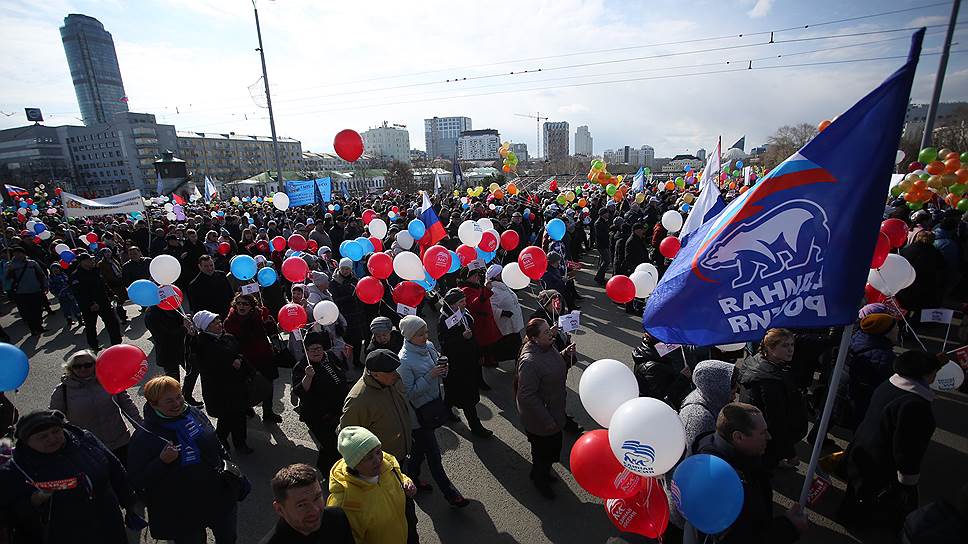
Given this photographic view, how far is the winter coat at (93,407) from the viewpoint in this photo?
3.64 m

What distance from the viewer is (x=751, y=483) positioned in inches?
90.3

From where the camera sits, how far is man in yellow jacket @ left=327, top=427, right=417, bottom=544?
2.40 m

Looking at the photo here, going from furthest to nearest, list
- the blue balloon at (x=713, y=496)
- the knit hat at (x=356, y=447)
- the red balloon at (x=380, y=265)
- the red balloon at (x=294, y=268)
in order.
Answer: the red balloon at (x=294, y=268)
the red balloon at (x=380, y=265)
the knit hat at (x=356, y=447)
the blue balloon at (x=713, y=496)

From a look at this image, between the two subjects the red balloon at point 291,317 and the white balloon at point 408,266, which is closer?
the red balloon at point 291,317

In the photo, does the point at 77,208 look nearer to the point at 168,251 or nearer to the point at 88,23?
the point at 168,251

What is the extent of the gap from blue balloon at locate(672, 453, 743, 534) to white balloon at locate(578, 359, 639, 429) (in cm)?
71

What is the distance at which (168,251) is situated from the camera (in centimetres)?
897

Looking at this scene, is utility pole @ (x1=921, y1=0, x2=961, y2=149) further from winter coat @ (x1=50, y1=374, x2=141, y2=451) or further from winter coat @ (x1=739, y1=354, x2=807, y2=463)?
winter coat @ (x1=50, y1=374, x2=141, y2=451)

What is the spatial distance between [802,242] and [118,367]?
4766 mm

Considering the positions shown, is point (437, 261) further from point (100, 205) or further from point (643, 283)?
point (100, 205)

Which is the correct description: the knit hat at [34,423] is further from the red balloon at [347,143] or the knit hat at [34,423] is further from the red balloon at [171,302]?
the red balloon at [347,143]

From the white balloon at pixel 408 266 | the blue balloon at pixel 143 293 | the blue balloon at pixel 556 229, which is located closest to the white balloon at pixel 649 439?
the white balloon at pixel 408 266

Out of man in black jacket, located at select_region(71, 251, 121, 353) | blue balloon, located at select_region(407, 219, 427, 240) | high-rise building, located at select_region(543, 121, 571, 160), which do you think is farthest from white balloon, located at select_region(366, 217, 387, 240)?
high-rise building, located at select_region(543, 121, 571, 160)

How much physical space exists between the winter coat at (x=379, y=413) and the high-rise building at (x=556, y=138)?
308ft
